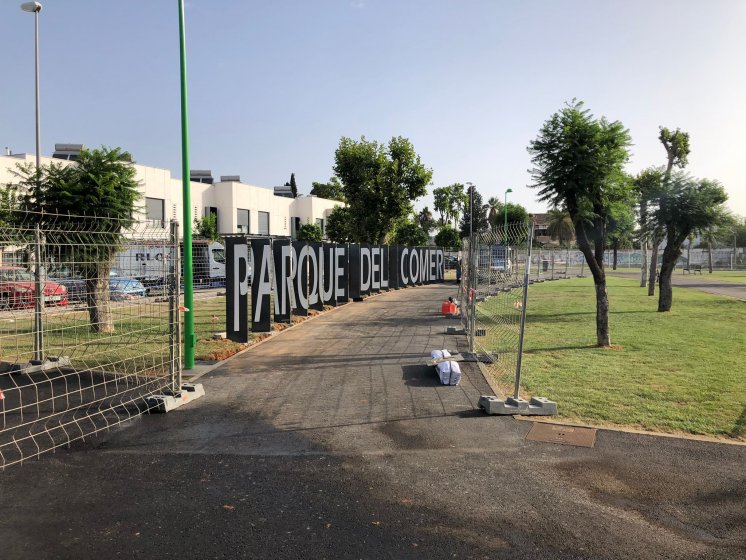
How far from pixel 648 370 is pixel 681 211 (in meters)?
10.8

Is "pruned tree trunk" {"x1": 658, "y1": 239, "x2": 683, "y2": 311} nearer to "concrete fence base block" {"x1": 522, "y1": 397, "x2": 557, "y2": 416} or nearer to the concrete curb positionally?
"concrete fence base block" {"x1": 522, "y1": 397, "x2": 557, "y2": 416}

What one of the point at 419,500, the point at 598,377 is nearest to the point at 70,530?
the point at 419,500

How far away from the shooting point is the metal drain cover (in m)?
5.70

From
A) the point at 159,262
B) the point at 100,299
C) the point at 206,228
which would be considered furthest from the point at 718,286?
the point at 100,299

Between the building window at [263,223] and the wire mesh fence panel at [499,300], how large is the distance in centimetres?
3392

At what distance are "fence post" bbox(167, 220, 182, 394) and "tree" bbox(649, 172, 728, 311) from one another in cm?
1635

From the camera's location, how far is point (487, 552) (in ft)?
11.8

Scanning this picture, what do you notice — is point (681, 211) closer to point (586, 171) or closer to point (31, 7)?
point (586, 171)

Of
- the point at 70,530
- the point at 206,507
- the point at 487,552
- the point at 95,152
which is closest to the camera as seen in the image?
the point at 487,552

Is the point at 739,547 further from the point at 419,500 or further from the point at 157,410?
the point at 157,410

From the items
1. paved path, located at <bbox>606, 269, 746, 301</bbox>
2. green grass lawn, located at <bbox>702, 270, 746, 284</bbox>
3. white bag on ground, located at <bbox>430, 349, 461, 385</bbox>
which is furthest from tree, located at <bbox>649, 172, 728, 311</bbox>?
green grass lawn, located at <bbox>702, 270, 746, 284</bbox>

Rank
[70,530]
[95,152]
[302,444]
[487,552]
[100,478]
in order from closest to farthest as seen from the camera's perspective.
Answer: [487,552] < [70,530] < [100,478] < [302,444] < [95,152]

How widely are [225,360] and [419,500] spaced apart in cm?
653

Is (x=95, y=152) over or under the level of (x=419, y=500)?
over
